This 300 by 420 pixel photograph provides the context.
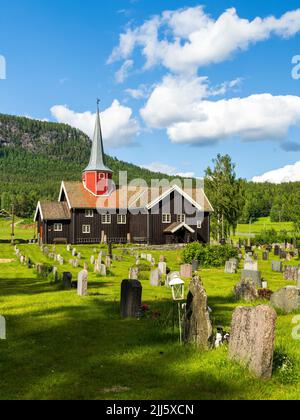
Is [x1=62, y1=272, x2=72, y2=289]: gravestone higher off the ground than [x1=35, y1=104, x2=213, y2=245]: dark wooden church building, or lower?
lower

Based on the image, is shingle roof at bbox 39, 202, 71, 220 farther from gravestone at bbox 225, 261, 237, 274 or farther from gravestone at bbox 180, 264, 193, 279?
gravestone at bbox 180, 264, 193, 279

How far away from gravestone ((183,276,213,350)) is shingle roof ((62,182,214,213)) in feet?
136

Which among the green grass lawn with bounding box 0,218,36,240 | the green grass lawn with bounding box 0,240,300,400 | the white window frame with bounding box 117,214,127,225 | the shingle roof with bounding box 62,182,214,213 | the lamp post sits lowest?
the green grass lawn with bounding box 0,240,300,400

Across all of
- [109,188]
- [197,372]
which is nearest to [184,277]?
[197,372]

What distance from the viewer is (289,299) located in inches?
585

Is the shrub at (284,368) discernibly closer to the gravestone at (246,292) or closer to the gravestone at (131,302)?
the gravestone at (131,302)

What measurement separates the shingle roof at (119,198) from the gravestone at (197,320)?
4144 cm

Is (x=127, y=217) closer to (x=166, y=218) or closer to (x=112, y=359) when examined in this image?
(x=166, y=218)

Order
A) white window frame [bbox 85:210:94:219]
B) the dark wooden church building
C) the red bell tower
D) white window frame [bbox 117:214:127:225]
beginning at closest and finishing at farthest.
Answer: the dark wooden church building → white window frame [bbox 85:210:94:219] → white window frame [bbox 117:214:127:225] → the red bell tower

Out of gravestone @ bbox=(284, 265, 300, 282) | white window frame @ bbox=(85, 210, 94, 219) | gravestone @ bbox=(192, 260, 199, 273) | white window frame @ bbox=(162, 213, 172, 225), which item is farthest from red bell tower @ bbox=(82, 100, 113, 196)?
gravestone @ bbox=(284, 265, 300, 282)

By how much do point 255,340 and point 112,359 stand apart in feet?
10.3

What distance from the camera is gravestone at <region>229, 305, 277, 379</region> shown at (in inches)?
331

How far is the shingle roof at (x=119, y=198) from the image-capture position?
2069 inches

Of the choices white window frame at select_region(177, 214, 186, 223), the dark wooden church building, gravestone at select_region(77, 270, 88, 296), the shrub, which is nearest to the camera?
the shrub
